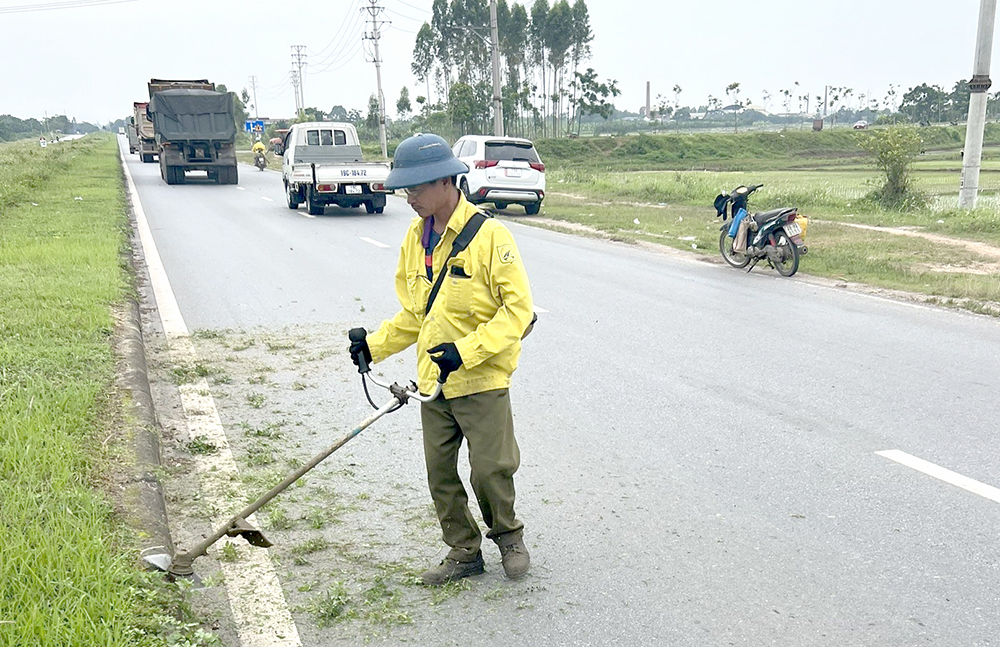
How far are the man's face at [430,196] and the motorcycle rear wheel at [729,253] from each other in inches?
376

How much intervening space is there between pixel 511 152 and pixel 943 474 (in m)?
17.0

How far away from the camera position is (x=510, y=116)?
76.1 metres

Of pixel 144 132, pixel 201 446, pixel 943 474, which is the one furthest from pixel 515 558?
pixel 144 132

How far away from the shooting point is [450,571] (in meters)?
3.69

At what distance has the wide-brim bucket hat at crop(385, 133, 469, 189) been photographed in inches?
134

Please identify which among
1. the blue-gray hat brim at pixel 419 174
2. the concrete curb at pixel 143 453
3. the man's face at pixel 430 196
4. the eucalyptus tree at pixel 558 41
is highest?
the eucalyptus tree at pixel 558 41

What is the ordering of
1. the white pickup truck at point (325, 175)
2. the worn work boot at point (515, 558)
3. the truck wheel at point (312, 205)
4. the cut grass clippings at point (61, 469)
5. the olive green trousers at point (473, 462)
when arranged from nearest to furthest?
the cut grass clippings at point (61, 469)
the olive green trousers at point (473, 462)
the worn work boot at point (515, 558)
the white pickup truck at point (325, 175)
the truck wheel at point (312, 205)

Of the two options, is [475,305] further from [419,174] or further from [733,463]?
[733,463]

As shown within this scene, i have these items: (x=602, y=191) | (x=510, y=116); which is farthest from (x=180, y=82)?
(x=510, y=116)

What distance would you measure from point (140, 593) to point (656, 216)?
1768 centimetres

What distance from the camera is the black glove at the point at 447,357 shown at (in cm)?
330

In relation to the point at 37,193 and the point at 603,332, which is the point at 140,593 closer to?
the point at 603,332

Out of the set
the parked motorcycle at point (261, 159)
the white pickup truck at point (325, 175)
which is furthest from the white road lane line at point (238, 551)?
the parked motorcycle at point (261, 159)

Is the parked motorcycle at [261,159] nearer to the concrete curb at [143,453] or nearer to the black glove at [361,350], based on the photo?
the concrete curb at [143,453]
